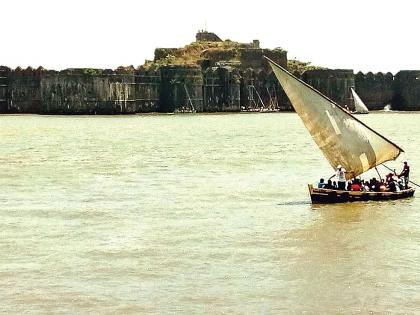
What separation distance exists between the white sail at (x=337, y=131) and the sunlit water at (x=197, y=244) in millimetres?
1898

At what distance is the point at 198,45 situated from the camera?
6142 inches

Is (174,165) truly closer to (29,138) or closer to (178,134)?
(29,138)

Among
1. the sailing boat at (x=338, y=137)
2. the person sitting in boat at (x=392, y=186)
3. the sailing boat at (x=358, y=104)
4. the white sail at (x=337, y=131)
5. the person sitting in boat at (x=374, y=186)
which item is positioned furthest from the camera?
the sailing boat at (x=358, y=104)

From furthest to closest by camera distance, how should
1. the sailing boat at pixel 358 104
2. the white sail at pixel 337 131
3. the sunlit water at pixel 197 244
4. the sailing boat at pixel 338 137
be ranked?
the sailing boat at pixel 358 104 → the white sail at pixel 337 131 → the sailing boat at pixel 338 137 → the sunlit water at pixel 197 244

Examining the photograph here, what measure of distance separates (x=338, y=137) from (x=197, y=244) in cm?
1033

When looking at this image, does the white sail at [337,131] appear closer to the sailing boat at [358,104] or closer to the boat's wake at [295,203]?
the boat's wake at [295,203]

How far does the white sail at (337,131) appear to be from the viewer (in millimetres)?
32031

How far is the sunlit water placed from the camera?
18141 mm

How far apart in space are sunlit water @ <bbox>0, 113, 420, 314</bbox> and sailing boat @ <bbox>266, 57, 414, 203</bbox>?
518 millimetres

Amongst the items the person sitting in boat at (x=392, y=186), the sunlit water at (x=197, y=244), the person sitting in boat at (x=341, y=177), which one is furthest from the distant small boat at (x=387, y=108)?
the person sitting in boat at (x=341, y=177)

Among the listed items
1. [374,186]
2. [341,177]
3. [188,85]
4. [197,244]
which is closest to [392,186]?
[374,186]

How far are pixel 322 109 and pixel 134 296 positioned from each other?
51.2ft

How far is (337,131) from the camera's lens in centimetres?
3250

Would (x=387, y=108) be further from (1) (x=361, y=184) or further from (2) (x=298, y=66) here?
(1) (x=361, y=184)
